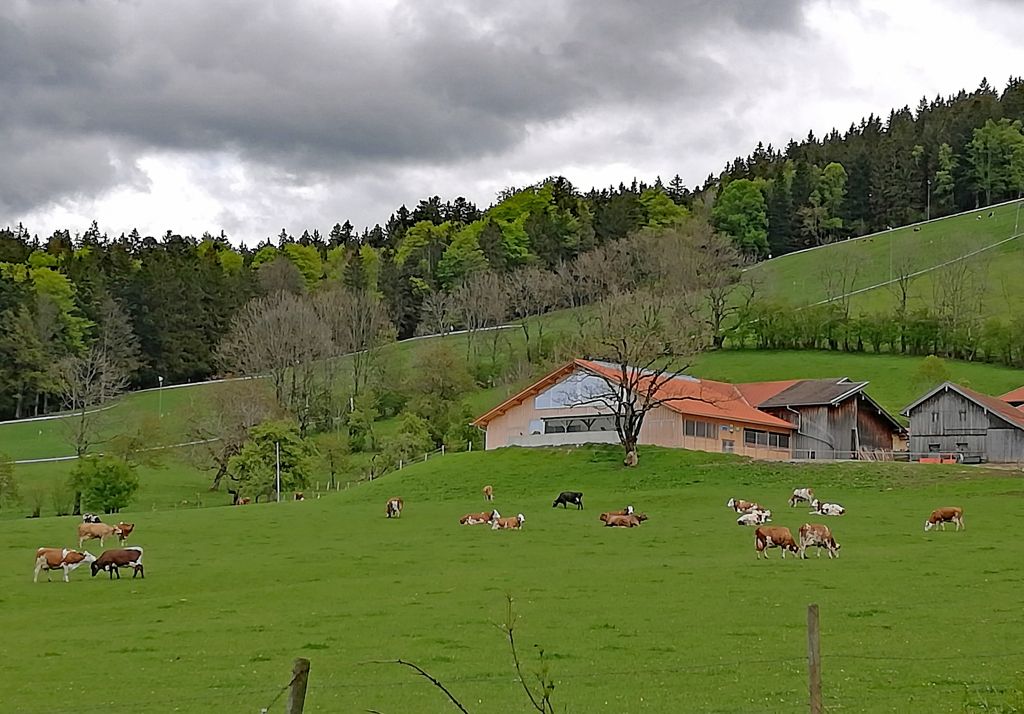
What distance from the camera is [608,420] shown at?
63781 millimetres

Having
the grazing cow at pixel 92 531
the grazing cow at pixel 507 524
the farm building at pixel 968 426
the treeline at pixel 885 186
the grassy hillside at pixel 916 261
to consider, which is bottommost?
the grazing cow at pixel 92 531

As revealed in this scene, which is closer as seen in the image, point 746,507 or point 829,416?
point 746,507

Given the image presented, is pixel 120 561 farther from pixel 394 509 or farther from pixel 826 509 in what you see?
pixel 826 509

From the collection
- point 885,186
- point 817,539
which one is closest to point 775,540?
point 817,539

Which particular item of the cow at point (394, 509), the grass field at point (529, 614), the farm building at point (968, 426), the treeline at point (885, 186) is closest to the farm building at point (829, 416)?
the farm building at point (968, 426)

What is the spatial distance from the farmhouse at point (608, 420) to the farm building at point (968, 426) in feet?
28.6

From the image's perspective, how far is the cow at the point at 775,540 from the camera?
94.4 feet

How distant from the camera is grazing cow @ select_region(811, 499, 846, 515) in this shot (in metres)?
39.1

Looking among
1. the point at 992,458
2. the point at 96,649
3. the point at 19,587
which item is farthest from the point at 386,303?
the point at 96,649

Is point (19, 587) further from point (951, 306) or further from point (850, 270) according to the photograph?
point (850, 270)

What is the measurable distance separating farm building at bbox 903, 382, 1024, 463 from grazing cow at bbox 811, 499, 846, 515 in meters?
25.3

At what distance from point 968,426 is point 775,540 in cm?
3839

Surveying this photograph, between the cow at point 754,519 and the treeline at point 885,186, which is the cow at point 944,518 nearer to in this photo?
the cow at point 754,519

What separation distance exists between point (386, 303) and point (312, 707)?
12191 cm
